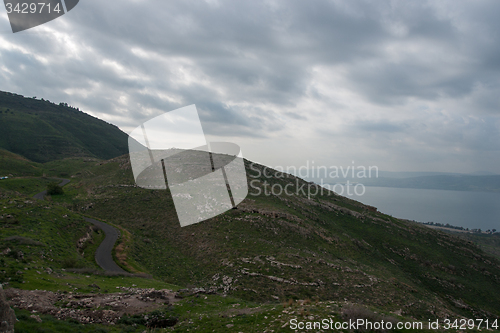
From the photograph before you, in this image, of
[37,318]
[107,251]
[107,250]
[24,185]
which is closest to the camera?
[37,318]

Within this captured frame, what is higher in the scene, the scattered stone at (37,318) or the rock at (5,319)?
the rock at (5,319)

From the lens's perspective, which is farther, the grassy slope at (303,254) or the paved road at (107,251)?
the paved road at (107,251)

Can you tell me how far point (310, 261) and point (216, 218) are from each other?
52.9 feet

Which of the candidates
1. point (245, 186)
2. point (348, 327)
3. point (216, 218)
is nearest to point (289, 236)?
point (216, 218)

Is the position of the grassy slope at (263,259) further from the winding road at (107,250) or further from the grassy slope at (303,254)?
the winding road at (107,250)

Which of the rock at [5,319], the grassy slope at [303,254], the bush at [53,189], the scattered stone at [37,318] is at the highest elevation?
the bush at [53,189]

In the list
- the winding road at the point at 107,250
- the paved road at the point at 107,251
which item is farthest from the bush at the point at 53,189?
the paved road at the point at 107,251

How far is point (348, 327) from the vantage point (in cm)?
1103

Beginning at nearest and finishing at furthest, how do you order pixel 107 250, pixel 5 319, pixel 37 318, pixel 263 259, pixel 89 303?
1. pixel 5 319
2. pixel 37 318
3. pixel 89 303
4. pixel 263 259
5. pixel 107 250

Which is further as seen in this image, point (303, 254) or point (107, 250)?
A: point (303, 254)

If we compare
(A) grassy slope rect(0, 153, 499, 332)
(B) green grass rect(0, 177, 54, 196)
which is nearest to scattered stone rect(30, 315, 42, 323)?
(A) grassy slope rect(0, 153, 499, 332)

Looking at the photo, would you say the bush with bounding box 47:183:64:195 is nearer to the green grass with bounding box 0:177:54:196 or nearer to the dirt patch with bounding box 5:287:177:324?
the green grass with bounding box 0:177:54:196

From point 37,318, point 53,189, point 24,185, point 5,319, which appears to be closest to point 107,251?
point 37,318

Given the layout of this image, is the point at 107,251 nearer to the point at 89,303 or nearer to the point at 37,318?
the point at 89,303
